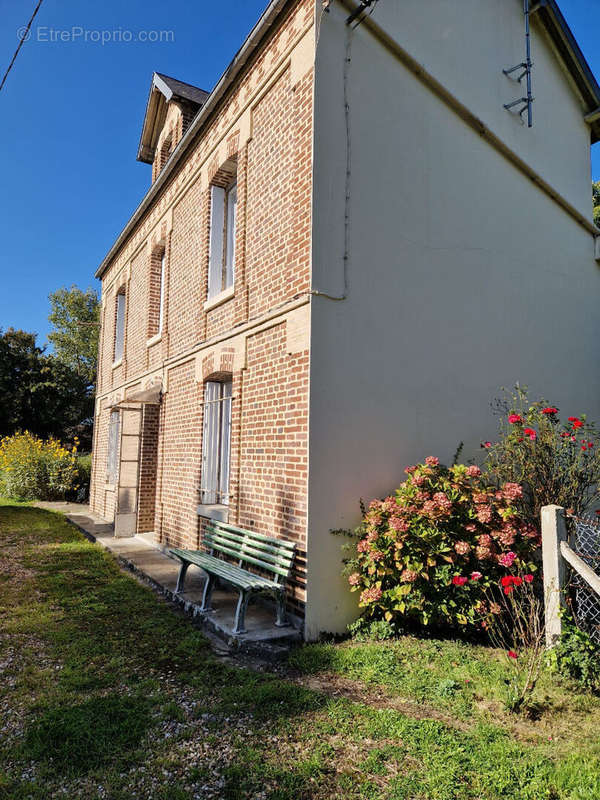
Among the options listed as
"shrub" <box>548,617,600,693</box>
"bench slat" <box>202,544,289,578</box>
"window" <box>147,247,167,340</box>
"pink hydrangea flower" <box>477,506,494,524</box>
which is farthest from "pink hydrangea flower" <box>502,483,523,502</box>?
"window" <box>147,247,167,340</box>

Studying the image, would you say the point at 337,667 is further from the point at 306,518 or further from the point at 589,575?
the point at 589,575

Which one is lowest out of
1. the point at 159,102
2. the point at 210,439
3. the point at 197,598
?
the point at 197,598

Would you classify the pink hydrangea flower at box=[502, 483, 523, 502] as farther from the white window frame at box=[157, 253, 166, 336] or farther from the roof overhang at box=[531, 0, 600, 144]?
the roof overhang at box=[531, 0, 600, 144]

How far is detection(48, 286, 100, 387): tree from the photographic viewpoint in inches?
1359

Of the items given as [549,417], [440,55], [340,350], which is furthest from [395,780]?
[440,55]

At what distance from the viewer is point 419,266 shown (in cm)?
650

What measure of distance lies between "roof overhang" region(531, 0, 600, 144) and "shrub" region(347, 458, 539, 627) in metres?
9.08

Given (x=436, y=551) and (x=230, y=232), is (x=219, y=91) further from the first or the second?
(x=436, y=551)

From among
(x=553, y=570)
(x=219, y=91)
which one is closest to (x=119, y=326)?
(x=219, y=91)

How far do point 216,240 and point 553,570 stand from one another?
6.64 m

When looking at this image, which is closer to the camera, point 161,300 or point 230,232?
point 230,232

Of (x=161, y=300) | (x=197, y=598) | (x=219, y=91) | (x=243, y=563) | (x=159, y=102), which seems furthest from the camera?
(x=159, y=102)

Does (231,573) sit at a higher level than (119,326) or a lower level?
lower

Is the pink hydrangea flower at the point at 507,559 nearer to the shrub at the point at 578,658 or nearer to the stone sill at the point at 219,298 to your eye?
the shrub at the point at 578,658
